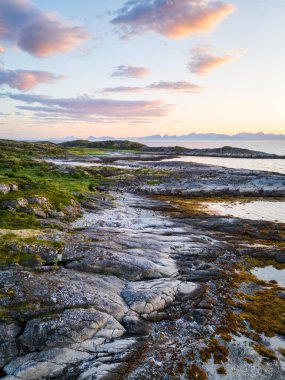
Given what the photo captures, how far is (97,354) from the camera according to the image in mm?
14602

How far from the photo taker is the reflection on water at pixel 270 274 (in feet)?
80.4

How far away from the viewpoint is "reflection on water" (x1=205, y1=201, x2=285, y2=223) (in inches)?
1751

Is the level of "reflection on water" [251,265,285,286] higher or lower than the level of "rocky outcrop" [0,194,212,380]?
lower

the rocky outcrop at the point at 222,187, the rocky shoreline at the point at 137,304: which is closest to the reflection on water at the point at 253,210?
the rocky outcrop at the point at 222,187

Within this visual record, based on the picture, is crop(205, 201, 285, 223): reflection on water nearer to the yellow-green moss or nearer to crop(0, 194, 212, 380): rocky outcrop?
crop(0, 194, 212, 380): rocky outcrop

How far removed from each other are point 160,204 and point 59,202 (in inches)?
675

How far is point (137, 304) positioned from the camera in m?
18.6

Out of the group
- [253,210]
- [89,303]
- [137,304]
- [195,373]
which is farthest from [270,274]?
→ [253,210]

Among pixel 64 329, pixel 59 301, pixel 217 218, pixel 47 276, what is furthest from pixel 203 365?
pixel 217 218

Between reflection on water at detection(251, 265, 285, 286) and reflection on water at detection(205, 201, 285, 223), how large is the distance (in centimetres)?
1717

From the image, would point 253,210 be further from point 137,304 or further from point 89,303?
point 89,303

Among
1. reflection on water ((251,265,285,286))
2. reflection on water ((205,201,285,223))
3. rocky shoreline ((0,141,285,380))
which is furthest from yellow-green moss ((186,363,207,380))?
reflection on water ((205,201,285,223))

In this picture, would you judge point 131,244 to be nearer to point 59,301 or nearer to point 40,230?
point 40,230

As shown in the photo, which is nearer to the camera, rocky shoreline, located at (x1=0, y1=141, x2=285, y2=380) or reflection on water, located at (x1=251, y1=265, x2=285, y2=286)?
rocky shoreline, located at (x1=0, y1=141, x2=285, y2=380)
